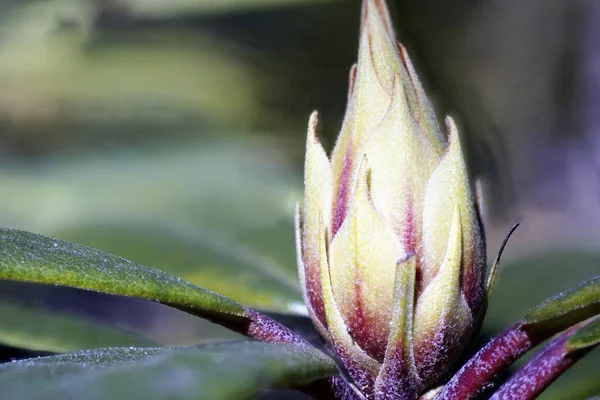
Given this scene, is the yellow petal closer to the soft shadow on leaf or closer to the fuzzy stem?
the fuzzy stem

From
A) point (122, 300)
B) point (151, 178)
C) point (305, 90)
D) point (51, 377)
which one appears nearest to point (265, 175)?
point (151, 178)

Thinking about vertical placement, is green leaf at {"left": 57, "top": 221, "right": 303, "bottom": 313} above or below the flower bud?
above

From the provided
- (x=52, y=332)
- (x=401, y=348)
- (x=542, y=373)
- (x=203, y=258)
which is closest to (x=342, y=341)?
(x=401, y=348)

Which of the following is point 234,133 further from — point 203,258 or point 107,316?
point 203,258

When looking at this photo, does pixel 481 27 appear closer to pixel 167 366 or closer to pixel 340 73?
pixel 340 73

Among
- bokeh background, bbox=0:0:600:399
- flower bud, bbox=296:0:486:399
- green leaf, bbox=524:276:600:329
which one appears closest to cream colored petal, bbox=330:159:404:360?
flower bud, bbox=296:0:486:399

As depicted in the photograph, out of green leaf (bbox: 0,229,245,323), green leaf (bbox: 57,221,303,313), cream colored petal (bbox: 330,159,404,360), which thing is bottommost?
Result: cream colored petal (bbox: 330,159,404,360)
